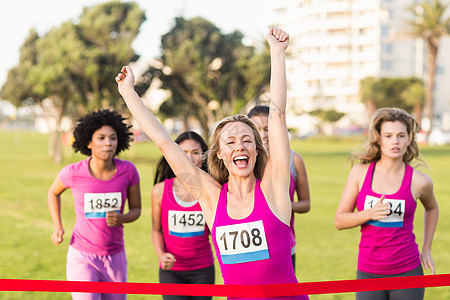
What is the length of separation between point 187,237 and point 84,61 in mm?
27786

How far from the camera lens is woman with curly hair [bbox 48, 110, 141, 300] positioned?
12.0 ft

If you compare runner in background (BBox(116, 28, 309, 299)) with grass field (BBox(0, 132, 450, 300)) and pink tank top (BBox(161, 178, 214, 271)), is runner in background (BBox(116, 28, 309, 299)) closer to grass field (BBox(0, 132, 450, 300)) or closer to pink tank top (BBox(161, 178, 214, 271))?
pink tank top (BBox(161, 178, 214, 271))

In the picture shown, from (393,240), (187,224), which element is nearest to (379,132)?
(393,240)

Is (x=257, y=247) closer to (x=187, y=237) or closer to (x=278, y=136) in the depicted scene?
(x=278, y=136)

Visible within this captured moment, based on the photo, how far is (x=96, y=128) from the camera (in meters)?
4.11

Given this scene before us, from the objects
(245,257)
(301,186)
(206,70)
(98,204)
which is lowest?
(245,257)

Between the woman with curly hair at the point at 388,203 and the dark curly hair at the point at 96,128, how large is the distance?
6.26 ft

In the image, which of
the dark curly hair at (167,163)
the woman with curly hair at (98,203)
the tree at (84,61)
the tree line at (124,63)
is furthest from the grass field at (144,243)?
the tree line at (124,63)

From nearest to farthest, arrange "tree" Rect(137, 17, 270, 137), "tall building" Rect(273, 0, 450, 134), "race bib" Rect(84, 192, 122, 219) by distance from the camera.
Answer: "race bib" Rect(84, 192, 122, 219) → "tree" Rect(137, 17, 270, 137) → "tall building" Rect(273, 0, 450, 134)

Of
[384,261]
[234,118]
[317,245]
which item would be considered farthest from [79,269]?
[317,245]

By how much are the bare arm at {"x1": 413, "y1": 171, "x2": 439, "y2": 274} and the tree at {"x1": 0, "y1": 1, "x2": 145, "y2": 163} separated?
90.9 ft

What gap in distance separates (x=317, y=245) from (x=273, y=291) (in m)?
6.61

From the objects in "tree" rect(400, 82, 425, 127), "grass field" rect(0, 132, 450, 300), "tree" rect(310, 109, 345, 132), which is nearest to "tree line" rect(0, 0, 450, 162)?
"grass field" rect(0, 132, 450, 300)

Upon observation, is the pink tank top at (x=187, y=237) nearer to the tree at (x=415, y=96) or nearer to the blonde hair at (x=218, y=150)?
the blonde hair at (x=218, y=150)
